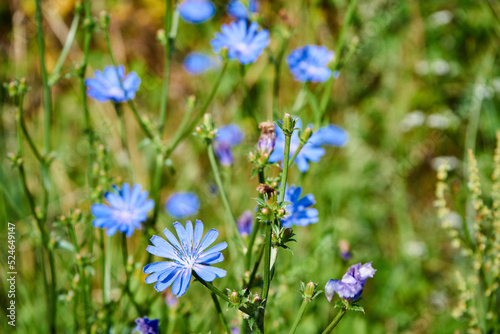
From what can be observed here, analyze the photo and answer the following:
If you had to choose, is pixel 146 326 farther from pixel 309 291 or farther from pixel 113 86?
pixel 113 86

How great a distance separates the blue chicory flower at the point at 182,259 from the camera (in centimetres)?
129

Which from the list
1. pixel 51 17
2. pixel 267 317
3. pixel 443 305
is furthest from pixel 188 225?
pixel 51 17

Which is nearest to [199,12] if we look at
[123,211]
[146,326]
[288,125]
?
Result: [123,211]

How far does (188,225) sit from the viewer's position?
138 centimetres

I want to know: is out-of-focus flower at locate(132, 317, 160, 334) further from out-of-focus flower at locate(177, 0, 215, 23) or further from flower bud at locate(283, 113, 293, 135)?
out-of-focus flower at locate(177, 0, 215, 23)

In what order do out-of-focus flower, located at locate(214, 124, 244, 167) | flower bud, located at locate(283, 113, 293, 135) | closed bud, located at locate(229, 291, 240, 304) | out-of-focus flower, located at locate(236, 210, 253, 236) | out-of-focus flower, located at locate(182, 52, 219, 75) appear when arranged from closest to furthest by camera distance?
closed bud, located at locate(229, 291, 240, 304)
flower bud, located at locate(283, 113, 293, 135)
out-of-focus flower, located at locate(236, 210, 253, 236)
out-of-focus flower, located at locate(214, 124, 244, 167)
out-of-focus flower, located at locate(182, 52, 219, 75)

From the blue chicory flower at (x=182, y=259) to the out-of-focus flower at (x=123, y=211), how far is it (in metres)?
0.46

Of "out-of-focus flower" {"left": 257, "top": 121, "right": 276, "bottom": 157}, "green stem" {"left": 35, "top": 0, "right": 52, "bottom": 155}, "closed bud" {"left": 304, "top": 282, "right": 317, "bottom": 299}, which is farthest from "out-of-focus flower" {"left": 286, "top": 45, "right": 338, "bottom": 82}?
"closed bud" {"left": 304, "top": 282, "right": 317, "bottom": 299}

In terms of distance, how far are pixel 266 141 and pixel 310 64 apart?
111 centimetres

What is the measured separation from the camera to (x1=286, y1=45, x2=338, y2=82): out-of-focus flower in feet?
7.75

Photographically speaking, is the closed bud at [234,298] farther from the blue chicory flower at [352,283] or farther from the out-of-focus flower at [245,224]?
the out-of-focus flower at [245,224]

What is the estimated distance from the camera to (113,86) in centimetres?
223

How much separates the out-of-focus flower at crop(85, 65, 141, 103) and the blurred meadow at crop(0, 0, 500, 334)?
65 cm

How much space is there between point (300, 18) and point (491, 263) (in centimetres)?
268
